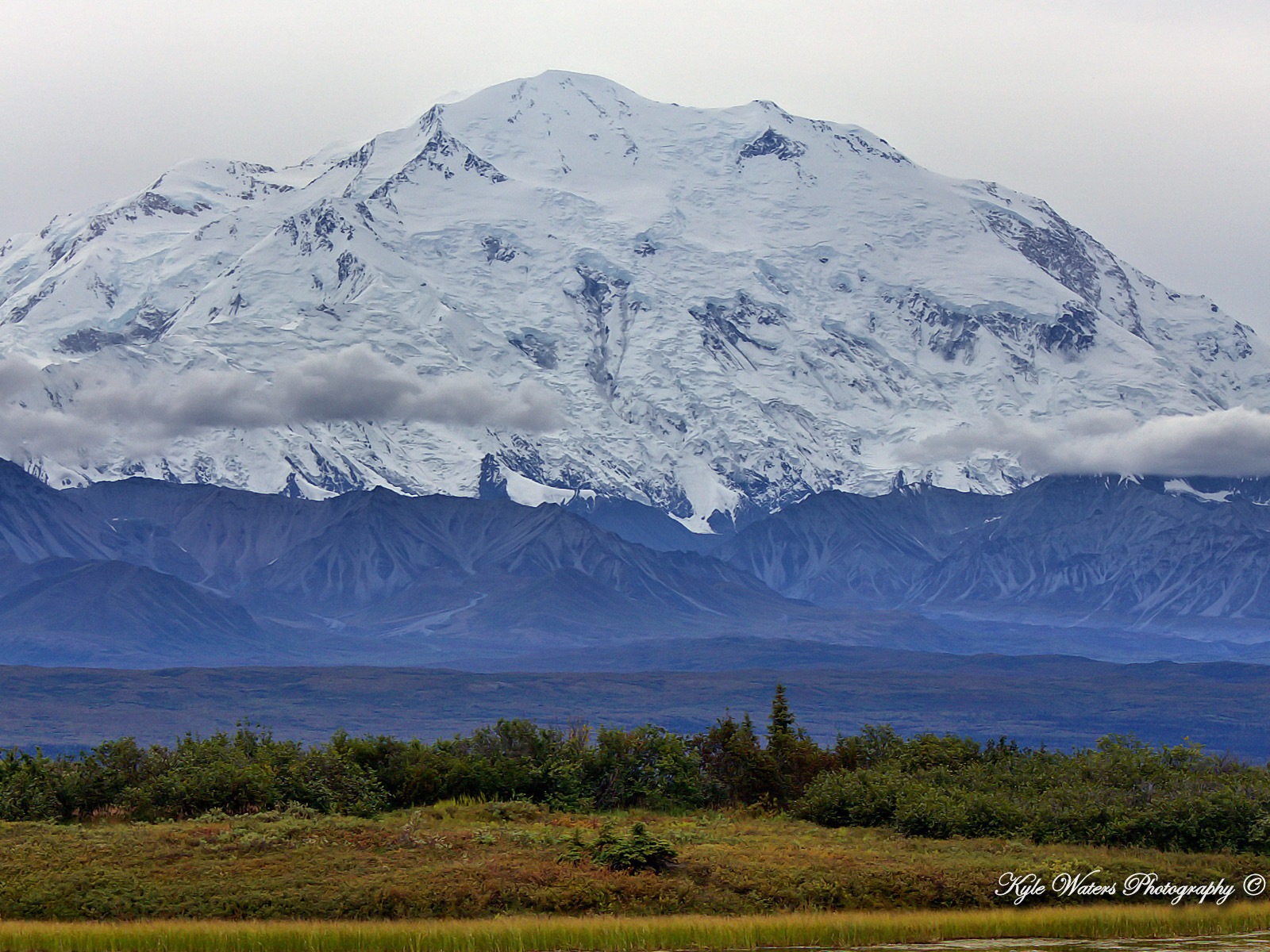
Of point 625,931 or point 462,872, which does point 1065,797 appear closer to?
point 625,931

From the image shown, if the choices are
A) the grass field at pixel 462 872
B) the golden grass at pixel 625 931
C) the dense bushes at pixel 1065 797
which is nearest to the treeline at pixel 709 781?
the dense bushes at pixel 1065 797

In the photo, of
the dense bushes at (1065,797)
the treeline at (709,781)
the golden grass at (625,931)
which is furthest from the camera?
the treeline at (709,781)

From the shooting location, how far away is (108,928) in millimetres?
34750

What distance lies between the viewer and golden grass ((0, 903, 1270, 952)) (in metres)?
33.8

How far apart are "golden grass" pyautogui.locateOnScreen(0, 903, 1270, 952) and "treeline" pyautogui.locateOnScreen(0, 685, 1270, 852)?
27.2 feet

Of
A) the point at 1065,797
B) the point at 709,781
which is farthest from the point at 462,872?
the point at 709,781

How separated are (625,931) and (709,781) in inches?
926

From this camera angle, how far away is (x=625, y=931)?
3503 centimetres

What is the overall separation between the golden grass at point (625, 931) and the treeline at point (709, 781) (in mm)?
8302

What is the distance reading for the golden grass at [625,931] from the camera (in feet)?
111

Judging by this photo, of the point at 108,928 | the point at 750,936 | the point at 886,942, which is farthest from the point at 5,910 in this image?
the point at 886,942

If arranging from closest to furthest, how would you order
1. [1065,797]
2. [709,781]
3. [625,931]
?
[625,931], [1065,797], [709,781]

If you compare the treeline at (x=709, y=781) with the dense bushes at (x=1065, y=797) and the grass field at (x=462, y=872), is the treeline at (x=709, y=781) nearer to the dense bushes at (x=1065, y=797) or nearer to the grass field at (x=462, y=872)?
the dense bushes at (x=1065, y=797)

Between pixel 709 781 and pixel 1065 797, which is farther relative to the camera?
pixel 709 781
